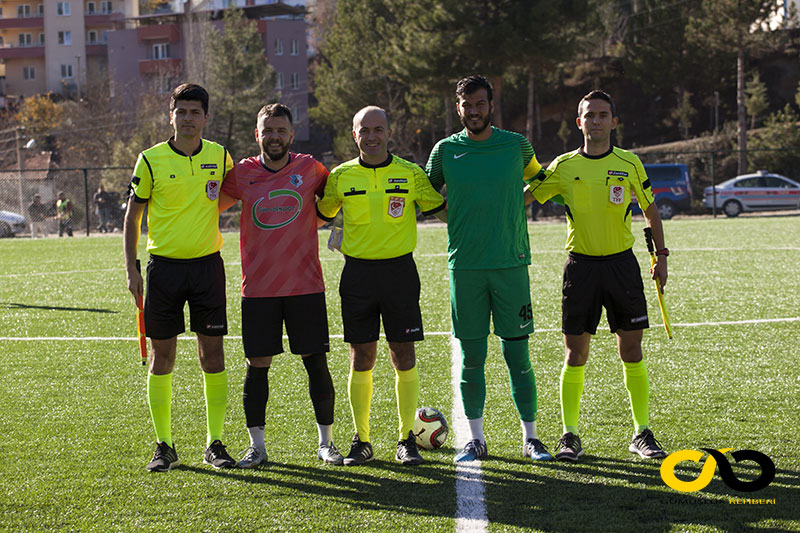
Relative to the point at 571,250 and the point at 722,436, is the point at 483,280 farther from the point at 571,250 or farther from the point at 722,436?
the point at 722,436

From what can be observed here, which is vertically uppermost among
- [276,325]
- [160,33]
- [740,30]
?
[160,33]

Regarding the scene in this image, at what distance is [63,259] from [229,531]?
50.0 ft

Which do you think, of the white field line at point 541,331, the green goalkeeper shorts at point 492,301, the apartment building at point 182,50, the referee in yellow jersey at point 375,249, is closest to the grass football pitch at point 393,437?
the white field line at point 541,331

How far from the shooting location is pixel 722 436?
5.03 meters

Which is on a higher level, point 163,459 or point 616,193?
point 616,193

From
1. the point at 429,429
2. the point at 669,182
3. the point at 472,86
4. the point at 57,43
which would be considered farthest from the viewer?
the point at 57,43

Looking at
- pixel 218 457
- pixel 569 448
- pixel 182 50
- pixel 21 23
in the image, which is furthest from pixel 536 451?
pixel 21 23

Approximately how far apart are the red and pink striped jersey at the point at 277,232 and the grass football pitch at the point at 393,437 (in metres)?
1.00

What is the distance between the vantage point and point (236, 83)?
151 feet

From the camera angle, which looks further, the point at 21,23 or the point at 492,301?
the point at 21,23

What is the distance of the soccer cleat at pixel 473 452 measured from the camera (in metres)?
4.73

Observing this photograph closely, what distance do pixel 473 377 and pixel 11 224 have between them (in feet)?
84.9

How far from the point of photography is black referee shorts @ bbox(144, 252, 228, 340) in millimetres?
4680

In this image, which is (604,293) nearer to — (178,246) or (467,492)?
(467,492)
